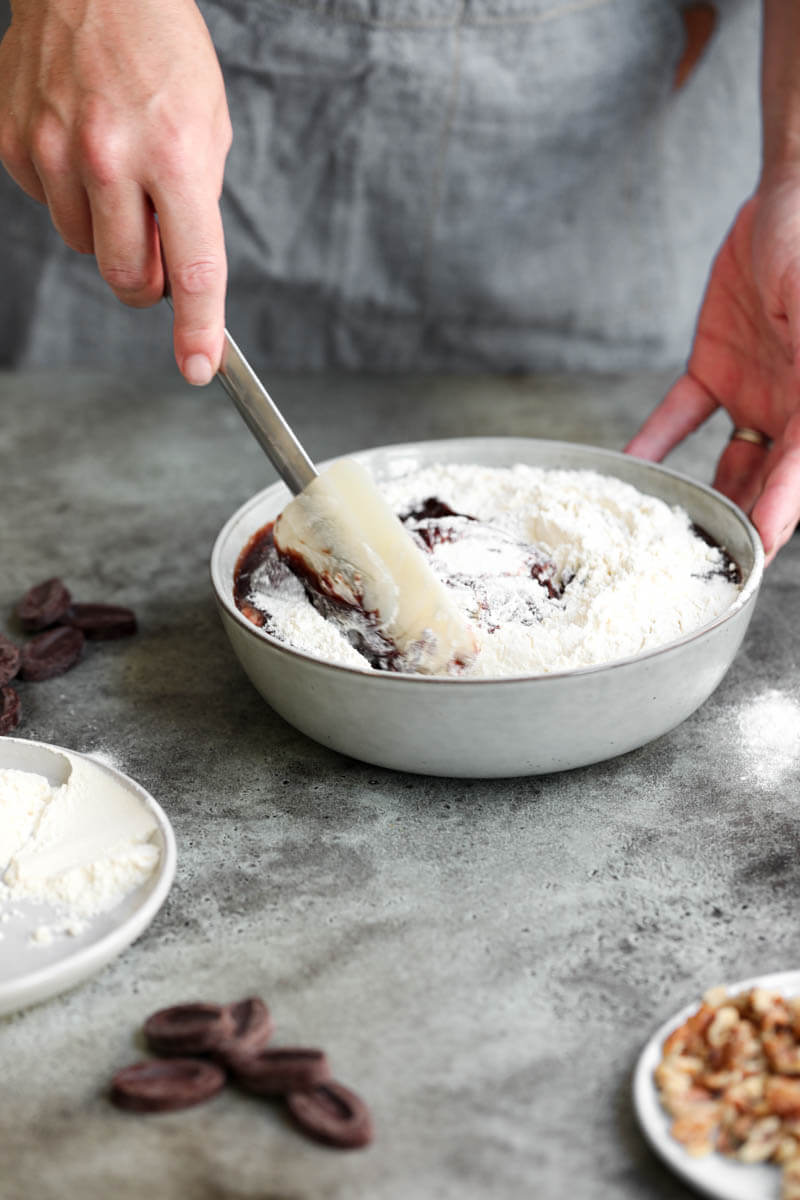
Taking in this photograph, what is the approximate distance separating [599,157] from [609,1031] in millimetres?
1795

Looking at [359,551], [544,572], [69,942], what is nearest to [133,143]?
[359,551]

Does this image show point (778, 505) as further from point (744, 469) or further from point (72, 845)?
point (72, 845)

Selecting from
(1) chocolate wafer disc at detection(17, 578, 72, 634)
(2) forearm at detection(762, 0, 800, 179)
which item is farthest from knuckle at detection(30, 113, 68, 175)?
(2) forearm at detection(762, 0, 800, 179)

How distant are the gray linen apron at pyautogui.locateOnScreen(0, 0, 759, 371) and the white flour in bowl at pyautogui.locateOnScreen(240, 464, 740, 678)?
912mm

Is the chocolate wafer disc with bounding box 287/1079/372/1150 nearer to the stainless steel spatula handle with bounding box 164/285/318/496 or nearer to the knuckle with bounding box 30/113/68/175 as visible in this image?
the stainless steel spatula handle with bounding box 164/285/318/496

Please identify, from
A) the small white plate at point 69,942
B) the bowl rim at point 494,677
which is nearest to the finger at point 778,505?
the bowl rim at point 494,677

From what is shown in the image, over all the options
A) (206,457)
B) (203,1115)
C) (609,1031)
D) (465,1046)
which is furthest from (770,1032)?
(206,457)

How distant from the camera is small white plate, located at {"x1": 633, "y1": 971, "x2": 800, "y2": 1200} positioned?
0.72 metres

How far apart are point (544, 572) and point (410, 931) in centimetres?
46

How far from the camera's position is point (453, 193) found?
2189 mm

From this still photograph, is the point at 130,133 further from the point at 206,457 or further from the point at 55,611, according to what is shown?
the point at 206,457

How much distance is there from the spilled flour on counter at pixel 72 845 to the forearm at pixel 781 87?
128 cm

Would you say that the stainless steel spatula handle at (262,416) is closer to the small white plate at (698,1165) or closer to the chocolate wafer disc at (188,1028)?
the chocolate wafer disc at (188,1028)

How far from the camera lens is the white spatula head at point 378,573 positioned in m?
1.11
